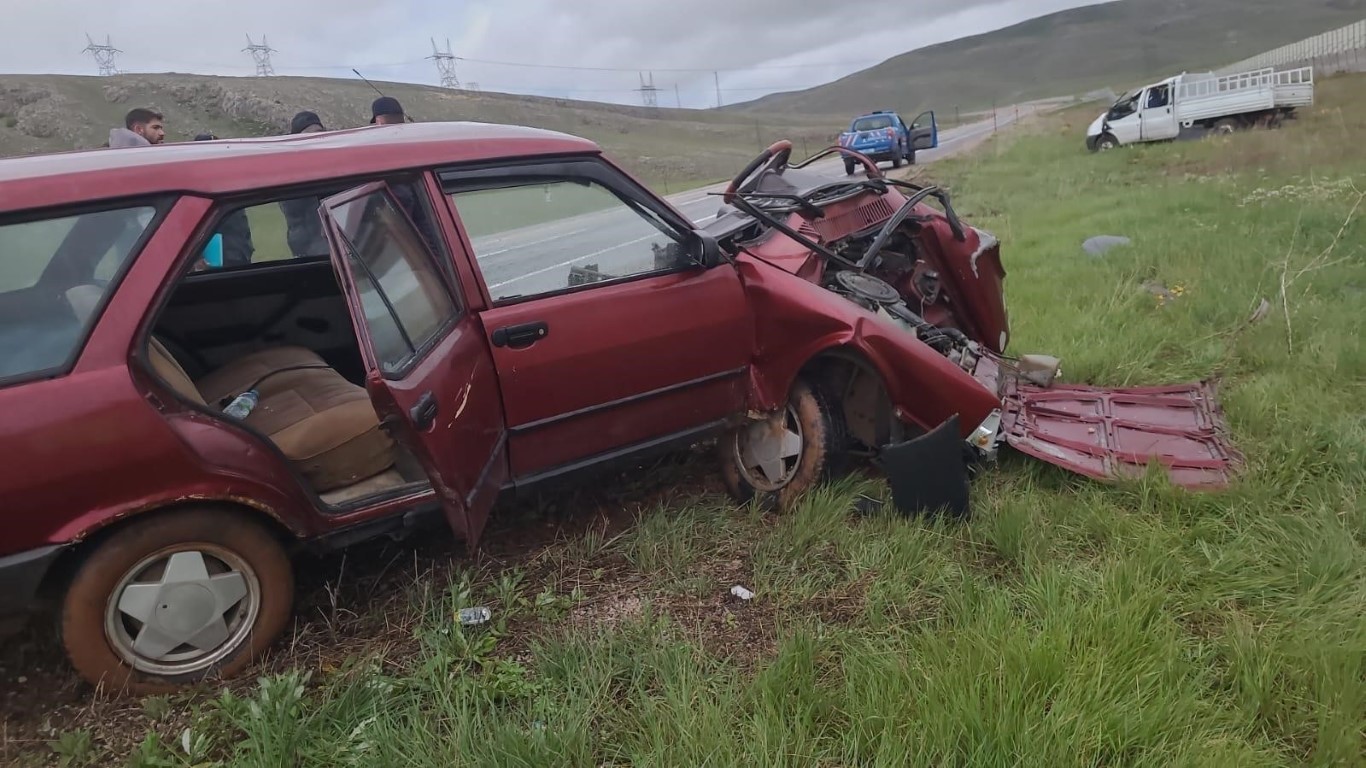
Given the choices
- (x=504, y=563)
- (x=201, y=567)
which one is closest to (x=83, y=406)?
(x=201, y=567)

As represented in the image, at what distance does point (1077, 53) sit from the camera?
6122 inches

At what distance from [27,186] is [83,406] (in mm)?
650

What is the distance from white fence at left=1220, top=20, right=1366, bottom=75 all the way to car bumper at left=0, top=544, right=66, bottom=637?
3702 cm

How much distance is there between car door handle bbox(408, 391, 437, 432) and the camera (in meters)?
2.11

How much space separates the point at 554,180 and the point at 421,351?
100 cm

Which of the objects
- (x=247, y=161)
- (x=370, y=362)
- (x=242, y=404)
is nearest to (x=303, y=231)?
(x=242, y=404)

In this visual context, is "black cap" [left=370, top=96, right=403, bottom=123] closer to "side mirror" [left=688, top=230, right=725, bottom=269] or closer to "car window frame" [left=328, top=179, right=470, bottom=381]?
"car window frame" [left=328, top=179, right=470, bottom=381]

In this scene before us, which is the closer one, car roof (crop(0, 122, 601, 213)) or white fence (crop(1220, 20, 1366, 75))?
car roof (crop(0, 122, 601, 213))

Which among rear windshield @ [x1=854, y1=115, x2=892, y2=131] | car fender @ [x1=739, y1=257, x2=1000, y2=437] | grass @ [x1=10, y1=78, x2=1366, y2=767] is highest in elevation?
rear windshield @ [x1=854, y1=115, x2=892, y2=131]

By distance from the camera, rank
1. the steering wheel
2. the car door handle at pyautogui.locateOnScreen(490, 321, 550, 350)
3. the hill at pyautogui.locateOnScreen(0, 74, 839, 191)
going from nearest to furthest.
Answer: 1. the car door handle at pyautogui.locateOnScreen(490, 321, 550, 350)
2. the steering wheel
3. the hill at pyautogui.locateOnScreen(0, 74, 839, 191)

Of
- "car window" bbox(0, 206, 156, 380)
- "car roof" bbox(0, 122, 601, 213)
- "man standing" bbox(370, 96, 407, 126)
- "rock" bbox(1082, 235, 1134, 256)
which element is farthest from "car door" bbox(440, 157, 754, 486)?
"rock" bbox(1082, 235, 1134, 256)

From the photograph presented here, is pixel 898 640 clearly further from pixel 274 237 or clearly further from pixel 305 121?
pixel 305 121

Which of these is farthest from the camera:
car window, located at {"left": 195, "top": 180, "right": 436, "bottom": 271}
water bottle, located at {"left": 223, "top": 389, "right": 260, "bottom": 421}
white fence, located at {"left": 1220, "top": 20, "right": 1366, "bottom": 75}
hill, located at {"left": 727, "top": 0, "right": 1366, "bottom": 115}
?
hill, located at {"left": 727, "top": 0, "right": 1366, "bottom": 115}

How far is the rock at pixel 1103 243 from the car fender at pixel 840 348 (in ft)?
17.0
